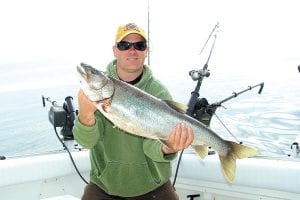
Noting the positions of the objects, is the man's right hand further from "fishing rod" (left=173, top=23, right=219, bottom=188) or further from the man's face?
"fishing rod" (left=173, top=23, right=219, bottom=188)

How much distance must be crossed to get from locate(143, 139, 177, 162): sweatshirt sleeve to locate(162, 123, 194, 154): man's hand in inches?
15.9

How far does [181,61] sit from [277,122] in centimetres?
4104

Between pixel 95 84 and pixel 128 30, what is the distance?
34.6 inches

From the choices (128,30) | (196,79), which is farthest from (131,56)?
(196,79)

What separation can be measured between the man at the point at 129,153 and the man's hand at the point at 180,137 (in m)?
0.53

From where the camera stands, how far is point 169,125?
301cm

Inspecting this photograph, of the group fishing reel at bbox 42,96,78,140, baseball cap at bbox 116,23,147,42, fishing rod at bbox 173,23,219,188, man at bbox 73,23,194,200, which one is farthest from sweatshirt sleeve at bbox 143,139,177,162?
fishing reel at bbox 42,96,78,140

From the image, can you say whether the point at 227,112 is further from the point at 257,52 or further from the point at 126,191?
the point at 257,52

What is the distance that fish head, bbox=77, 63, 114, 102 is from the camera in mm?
2883

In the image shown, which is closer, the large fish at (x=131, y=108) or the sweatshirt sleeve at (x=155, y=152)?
the large fish at (x=131, y=108)

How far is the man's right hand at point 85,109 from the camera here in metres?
3.03

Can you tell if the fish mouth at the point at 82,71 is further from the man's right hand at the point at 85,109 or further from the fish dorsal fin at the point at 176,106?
the fish dorsal fin at the point at 176,106

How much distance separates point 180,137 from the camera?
301 cm

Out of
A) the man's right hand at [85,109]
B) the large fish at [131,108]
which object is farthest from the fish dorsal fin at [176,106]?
the man's right hand at [85,109]
